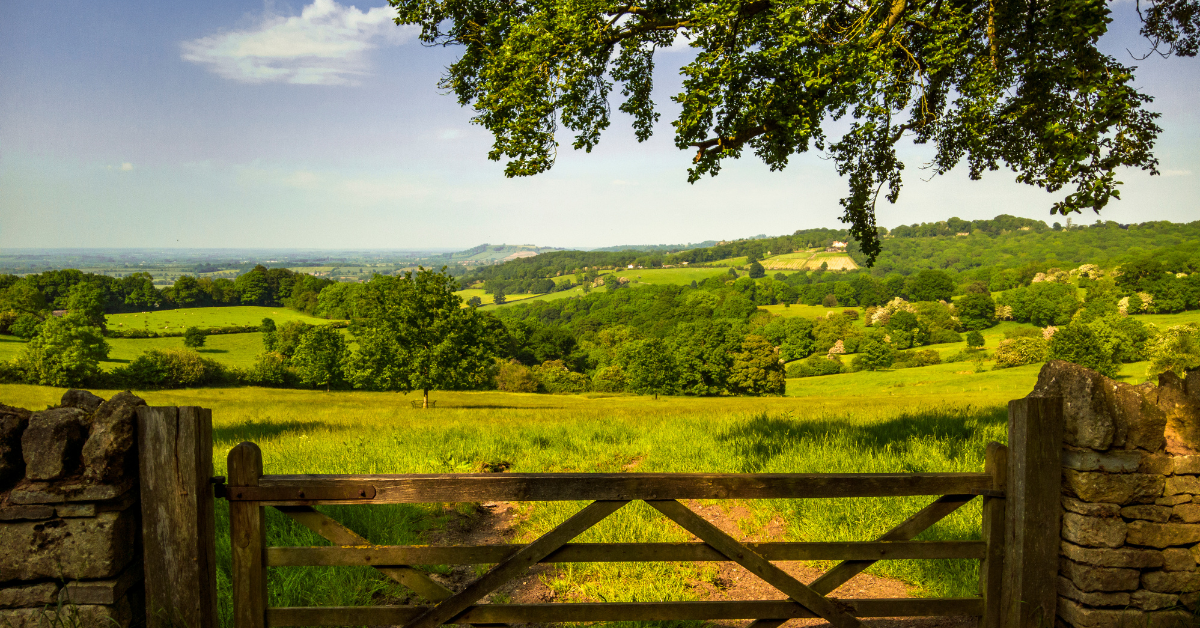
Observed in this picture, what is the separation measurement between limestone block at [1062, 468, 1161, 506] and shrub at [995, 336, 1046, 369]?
279 feet

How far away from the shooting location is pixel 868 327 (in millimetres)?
106062

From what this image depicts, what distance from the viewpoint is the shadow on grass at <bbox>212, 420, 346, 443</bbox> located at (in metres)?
13.4

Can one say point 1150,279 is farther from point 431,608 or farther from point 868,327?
point 431,608

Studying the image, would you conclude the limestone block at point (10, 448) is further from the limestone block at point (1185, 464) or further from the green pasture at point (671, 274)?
the green pasture at point (671, 274)

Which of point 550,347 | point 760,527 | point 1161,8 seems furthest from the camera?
point 550,347

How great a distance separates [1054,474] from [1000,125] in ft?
24.1

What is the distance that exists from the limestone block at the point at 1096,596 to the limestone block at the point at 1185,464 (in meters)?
0.87

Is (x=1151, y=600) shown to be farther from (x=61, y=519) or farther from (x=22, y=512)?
(x=22, y=512)

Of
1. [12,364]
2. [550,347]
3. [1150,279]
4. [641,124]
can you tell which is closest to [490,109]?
[641,124]

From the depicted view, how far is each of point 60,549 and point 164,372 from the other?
62.0 meters

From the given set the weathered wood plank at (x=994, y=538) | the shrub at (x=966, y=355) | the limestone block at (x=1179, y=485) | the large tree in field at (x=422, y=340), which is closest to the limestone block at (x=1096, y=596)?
the weathered wood plank at (x=994, y=538)

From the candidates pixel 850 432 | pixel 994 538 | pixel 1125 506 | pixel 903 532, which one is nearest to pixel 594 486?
pixel 903 532

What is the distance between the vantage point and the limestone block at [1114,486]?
11.9 ft

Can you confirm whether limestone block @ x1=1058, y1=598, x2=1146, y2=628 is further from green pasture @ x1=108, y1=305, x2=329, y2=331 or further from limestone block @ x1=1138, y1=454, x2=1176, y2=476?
green pasture @ x1=108, y1=305, x2=329, y2=331
